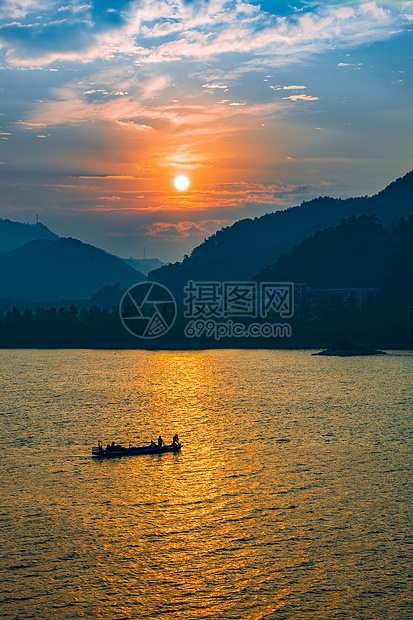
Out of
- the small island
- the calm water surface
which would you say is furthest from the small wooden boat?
the small island

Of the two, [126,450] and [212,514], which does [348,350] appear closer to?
[126,450]

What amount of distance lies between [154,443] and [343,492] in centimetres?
2020

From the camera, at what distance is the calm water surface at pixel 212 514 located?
2795 cm

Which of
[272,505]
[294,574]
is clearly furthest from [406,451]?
[294,574]

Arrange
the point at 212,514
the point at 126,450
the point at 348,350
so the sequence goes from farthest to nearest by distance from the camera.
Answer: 1. the point at 348,350
2. the point at 126,450
3. the point at 212,514

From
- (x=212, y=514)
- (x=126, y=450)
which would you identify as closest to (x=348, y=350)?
(x=126, y=450)

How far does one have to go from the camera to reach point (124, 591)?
1127 inches

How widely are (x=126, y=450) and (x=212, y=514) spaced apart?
18.3m

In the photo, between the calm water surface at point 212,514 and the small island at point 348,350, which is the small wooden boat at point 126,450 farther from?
the small island at point 348,350

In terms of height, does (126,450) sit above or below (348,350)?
below

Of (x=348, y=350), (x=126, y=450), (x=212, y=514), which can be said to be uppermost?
(x=348, y=350)

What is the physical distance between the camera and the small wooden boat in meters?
53.4

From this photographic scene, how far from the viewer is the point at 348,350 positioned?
16900 cm

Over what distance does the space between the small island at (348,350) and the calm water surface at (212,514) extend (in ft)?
277
